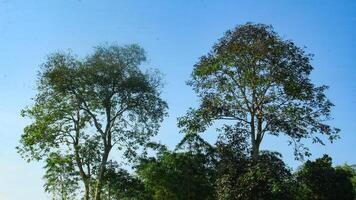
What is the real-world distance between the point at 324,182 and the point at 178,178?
→ 10958 millimetres

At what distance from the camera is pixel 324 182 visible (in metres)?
38.0

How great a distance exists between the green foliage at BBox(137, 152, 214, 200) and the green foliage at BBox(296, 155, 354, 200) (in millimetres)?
6770

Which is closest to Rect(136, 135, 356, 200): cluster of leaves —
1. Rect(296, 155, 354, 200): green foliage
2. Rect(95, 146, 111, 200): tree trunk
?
Rect(296, 155, 354, 200): green foliage

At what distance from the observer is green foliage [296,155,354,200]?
36969 millimetres

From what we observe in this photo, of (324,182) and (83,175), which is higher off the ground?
(83,175)

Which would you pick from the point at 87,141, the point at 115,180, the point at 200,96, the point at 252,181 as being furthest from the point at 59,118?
the point at 252,181

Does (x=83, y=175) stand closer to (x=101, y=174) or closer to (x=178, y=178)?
(x=101, y=174)

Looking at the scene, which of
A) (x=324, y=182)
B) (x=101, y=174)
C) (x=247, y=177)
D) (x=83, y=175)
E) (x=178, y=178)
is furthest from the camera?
(x=324, y=182)

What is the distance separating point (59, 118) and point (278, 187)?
16.9 meters

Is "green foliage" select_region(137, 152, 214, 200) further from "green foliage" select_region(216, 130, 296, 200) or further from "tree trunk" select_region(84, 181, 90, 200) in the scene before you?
"green foliage" select_region(216, 130, 296, 200)

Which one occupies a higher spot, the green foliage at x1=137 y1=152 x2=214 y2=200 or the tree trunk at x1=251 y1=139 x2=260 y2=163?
the green foliage at x1=137 y1=152 x2=214 y2=200

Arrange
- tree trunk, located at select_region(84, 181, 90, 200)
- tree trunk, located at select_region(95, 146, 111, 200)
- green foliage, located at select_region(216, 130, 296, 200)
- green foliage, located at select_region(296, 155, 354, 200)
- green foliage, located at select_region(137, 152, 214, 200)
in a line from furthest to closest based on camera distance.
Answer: green foliage, located at select_region(296, 155, 354, 200), tree trunk, located at select_region(84, 181, 90, 200), tree trunk, located at select_region(95, 146, 111, 200), green foliage, located at select_region(137, 152, 214, 200), green foliage, located at select_region(216, 130, 296, 200)

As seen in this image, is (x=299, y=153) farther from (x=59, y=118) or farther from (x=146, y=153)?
(x=59, y=118)

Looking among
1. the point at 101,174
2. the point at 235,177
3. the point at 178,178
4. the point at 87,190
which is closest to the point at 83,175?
the point at 87,190
